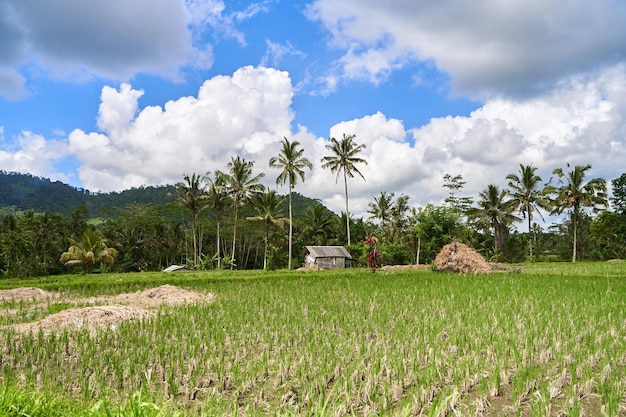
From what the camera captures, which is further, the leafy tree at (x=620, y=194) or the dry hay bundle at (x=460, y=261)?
the leafy tree at (x=620, y=194)

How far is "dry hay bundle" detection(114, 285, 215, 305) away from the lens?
1240 centimetres

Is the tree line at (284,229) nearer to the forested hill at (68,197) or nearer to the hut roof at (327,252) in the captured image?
the hut roof at (327,252)

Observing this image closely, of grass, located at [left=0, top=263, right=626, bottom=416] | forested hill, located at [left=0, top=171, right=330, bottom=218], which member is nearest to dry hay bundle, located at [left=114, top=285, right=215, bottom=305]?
grass, located at [left=0, top=263, right=626, bottom=416]

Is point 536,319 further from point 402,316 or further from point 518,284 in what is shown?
point 518,284

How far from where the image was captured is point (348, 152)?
124ft

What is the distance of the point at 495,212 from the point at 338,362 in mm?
35975

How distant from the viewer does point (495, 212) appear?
3778cm

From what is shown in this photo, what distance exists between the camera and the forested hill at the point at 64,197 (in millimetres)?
80250

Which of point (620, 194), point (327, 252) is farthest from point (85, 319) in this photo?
point (620, 194)

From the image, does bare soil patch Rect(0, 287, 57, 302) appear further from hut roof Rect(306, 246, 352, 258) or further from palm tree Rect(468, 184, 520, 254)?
palm tree Rect(468, 184, 520, 254)

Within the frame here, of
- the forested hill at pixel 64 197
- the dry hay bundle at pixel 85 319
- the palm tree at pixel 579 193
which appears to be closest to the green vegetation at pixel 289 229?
the palm tree at pixel 579 193

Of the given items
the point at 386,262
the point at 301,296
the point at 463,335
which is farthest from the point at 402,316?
the point at 386,262

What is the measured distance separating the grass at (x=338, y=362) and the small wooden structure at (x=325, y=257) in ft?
82.0

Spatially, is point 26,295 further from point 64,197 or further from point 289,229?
point 64,197
